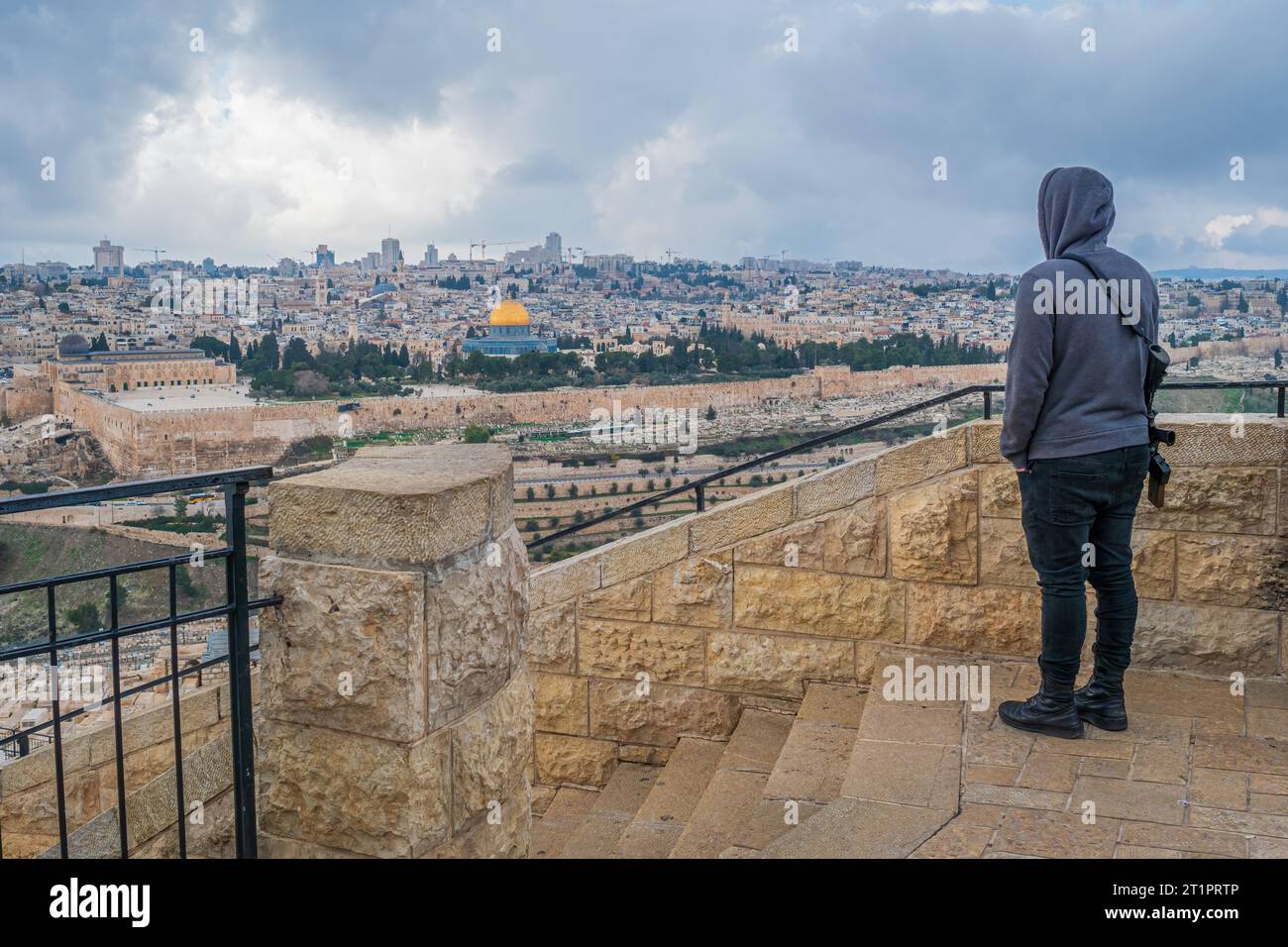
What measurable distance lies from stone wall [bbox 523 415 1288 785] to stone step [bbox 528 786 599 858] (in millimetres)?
116

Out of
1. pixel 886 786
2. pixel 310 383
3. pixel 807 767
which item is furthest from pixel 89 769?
pixel 310 383

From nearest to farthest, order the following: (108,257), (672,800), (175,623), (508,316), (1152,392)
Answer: (175,623)
(1152,392)
(672,800)
(508,316)
(108,257)

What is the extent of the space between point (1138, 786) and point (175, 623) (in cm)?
295

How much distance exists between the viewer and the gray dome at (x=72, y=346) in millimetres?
43575

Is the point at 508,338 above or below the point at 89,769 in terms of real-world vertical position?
above

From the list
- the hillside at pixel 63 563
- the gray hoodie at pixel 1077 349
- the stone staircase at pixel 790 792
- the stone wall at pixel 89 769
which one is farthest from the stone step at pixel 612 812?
the hillside at pixel 63 563

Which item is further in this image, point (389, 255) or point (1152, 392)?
point (389, 255)

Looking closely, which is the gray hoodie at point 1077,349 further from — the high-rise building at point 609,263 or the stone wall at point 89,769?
the high-rise building at point 609,263

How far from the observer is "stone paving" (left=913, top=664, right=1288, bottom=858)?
10.8 feet

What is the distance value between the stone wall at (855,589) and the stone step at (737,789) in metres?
0.16

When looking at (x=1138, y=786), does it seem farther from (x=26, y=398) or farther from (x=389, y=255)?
(x=389, y=255)

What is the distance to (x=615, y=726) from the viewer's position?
5.68 metres

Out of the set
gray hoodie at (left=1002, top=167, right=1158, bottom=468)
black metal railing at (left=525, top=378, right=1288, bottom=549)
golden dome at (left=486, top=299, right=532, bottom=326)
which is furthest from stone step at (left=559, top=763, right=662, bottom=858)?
golden dome at (left=486, top=299, right=532, bottom=326)

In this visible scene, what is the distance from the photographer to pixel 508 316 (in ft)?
205
